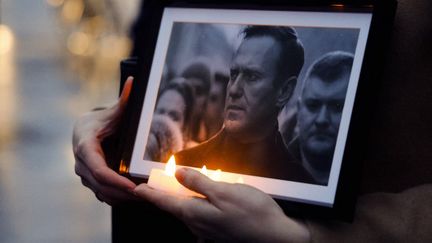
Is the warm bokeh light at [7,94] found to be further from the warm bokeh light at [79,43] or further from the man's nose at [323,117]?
the man's nose at [323,117]

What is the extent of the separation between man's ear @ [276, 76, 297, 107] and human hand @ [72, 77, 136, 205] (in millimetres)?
233

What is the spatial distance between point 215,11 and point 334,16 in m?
0.17

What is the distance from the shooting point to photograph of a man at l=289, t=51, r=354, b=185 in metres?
0.79

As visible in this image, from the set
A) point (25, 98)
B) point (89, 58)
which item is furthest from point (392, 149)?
point (89, 58)

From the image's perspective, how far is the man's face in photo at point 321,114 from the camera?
0.80 m

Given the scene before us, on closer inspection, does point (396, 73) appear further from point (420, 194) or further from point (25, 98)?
point (25, 98)

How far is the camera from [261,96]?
0.85 meters

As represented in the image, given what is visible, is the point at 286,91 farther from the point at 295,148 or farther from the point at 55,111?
the point at 55,111

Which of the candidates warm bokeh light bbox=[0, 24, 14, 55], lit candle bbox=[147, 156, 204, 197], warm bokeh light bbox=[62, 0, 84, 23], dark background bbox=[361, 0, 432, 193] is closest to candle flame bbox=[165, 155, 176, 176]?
lit candle bbox=[147, 156, 204, 197]

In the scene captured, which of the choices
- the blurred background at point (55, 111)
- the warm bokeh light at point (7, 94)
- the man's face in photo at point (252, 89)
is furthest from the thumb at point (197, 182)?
the warm bokeh light at point (7, 94)

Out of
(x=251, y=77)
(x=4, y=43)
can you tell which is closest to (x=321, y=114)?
(x=251, y=77)

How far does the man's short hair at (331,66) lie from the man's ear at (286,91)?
20mm

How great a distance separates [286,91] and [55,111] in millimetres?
4598

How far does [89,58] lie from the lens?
790 centimetres
